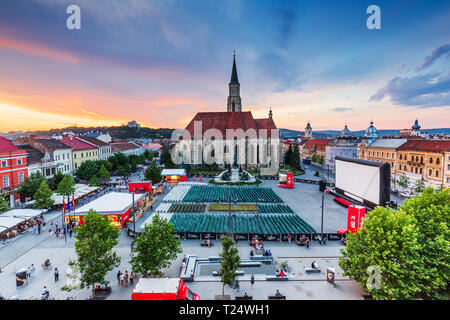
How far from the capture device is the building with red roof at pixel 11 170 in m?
32.0

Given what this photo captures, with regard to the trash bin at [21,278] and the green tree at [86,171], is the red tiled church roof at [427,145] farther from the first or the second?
the green tree at [86,171]

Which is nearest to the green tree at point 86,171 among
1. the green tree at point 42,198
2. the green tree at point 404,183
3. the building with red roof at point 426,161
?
the green tree at point 42,198

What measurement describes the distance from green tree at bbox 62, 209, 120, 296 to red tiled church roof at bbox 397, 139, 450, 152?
1951 inches

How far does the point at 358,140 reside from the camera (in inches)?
2837

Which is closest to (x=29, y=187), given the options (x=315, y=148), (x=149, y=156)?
(x=149, y=156)

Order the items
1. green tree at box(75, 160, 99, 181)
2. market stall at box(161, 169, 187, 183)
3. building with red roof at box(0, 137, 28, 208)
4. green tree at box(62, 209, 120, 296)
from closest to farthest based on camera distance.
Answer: green tree at box(62, 209, 120, 296)
building with red roof at box(0, 137, 28, 208)
green tree at box(75, 160, 99, 181)
market stall at box(161, 169, 187, 183)

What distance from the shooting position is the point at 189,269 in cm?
1791

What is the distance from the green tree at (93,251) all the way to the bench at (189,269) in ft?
15.4

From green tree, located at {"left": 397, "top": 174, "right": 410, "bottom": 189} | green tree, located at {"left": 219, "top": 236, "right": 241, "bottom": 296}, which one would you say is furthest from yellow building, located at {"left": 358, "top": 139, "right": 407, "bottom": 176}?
green tree, located at {"left": 219, "top": 236, "right": 241, "bottom": 296}

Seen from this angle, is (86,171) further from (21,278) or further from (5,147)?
(21,278)

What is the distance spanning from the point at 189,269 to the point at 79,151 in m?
47.0

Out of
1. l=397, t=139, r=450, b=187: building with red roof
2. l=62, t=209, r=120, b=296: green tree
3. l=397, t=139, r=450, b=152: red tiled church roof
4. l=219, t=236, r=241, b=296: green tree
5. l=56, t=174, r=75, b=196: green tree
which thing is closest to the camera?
l=62, t=209, r=120, b=296: green tree

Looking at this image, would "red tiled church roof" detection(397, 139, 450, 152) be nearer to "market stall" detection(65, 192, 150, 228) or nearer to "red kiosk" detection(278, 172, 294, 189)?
"red kiosk" detection(278, 172, 294, 189)

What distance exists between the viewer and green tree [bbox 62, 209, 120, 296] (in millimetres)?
14500
